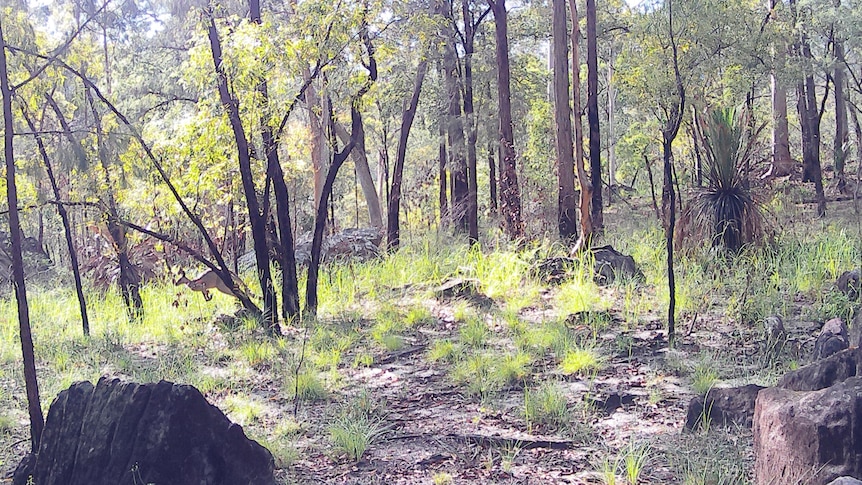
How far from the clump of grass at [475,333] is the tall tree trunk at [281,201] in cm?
200

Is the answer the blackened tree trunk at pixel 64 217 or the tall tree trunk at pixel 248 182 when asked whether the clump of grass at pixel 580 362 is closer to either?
the tall tree trunk at pixel 248 182

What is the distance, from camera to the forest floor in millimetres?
3996

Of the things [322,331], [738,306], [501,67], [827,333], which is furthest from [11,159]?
[501,67]

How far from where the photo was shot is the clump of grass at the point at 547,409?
4.42 metres

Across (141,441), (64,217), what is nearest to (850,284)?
(141,441)

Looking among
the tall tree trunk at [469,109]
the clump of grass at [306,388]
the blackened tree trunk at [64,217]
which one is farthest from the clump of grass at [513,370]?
the tall tree trunk at [469,109]

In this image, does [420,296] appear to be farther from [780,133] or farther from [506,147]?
[780,133]

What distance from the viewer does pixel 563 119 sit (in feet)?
32.6

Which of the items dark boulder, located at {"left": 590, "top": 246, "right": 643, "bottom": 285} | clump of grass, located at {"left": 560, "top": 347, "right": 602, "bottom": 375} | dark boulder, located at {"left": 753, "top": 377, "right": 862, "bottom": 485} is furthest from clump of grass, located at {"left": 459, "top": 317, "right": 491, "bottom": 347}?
dark boulder, located at {"left": 753, "top": 377, "right": 862, "bottom": 485}

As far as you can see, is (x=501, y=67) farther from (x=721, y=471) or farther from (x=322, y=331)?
(x=721, y=471)

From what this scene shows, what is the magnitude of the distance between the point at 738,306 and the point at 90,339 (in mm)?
6140

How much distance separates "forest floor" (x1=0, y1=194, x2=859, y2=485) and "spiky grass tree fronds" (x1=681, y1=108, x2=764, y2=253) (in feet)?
0.86

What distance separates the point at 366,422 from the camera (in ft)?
15.0

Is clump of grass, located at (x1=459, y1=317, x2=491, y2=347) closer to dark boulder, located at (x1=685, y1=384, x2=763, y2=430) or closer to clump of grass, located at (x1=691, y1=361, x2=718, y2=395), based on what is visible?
clump of grass, located at (x1=691, y1=361, x2=718, y2=395)
